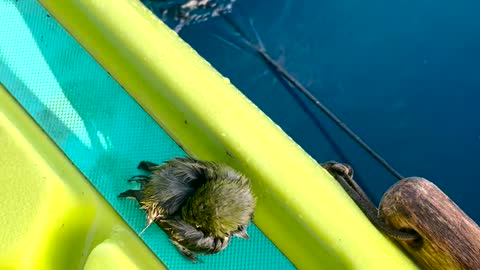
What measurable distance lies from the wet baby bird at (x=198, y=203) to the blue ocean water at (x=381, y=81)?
3.42 ft

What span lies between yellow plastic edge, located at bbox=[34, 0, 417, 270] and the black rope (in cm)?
79

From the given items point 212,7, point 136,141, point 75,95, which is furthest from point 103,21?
point 212,7

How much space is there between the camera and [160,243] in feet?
4.33

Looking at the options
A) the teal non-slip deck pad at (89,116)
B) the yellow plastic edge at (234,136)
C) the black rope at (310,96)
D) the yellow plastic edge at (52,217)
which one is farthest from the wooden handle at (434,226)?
the black rope at (310,96)

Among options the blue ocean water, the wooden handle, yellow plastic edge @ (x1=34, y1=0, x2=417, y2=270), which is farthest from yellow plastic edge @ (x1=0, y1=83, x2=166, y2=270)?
the blue ocean water

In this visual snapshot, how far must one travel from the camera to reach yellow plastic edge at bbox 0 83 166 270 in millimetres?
1216

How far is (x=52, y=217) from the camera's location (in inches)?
49.9

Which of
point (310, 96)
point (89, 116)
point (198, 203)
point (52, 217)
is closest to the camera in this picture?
point (198, 203)

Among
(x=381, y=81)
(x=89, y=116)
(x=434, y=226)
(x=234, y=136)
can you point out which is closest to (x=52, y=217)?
(x=89, y=116)

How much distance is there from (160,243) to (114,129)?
0.99ft

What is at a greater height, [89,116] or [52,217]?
[89,116]

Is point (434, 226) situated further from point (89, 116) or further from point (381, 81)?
point (381, 81)

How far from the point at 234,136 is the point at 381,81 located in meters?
1.06

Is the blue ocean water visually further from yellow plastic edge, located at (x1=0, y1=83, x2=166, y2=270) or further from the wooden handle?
yellow plastic edge, located at (x1=0, y1=83, x2=166, y2=270)
